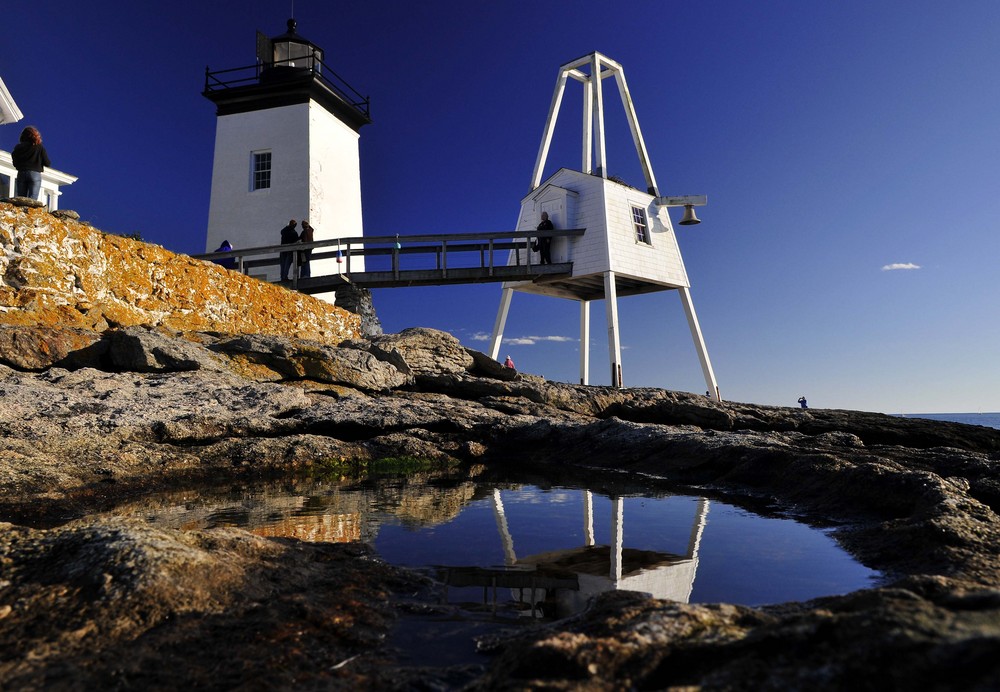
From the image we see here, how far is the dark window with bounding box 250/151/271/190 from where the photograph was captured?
19.8m

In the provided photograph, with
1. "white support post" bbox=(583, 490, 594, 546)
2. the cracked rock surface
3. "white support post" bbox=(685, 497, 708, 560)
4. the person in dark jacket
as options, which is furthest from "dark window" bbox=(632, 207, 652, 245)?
the person in dark jacket

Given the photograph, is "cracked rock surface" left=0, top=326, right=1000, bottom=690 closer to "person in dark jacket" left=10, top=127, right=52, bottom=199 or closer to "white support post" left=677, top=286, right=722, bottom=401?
"person in dark jacket" left=10, top=127, right=52, bottom=199

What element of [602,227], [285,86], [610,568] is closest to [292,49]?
[285,86]

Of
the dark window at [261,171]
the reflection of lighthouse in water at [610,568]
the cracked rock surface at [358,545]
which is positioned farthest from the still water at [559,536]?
the dark window at [261,171]

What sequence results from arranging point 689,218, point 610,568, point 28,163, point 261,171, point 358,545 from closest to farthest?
point 610,568 → point 358,545 → point 28,163 → point 689,218 → point 261,171

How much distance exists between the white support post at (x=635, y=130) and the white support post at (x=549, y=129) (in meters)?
1.76

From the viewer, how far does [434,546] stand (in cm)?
391

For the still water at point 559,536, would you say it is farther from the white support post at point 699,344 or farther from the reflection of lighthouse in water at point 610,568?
the white support post at point 699,344

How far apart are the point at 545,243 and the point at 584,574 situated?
15.1 m

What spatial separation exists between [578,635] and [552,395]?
9.68 meters

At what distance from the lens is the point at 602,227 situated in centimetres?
1698

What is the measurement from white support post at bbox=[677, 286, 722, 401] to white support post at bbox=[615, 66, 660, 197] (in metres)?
3.40

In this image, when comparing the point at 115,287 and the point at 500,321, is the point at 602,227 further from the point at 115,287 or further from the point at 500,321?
the point at 115,287

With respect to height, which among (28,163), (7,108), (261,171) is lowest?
(28,163)
